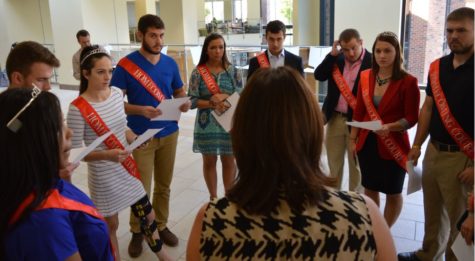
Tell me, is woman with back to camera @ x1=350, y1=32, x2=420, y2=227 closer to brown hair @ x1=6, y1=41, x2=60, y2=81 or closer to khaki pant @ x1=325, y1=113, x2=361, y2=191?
khaki pant @ x1=325, y1=113, x2=361, y2=191

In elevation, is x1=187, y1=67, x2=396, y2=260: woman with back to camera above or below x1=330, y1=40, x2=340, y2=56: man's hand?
below

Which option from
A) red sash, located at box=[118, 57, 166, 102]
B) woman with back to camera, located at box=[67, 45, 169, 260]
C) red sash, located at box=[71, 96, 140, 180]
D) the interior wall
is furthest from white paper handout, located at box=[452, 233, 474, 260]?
the interior wall

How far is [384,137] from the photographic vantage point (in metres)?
2.50

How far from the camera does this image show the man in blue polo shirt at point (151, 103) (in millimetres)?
2623

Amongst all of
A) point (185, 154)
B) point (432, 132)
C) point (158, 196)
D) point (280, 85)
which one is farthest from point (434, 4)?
point (280, 85)

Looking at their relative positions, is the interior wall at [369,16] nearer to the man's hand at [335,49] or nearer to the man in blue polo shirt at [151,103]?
the man's hand at [335,49]

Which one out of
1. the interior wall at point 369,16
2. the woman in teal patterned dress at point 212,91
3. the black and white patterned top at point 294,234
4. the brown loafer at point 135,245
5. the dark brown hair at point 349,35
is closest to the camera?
the black and white patterned top at point 294,234

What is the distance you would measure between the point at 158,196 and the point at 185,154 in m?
2.24

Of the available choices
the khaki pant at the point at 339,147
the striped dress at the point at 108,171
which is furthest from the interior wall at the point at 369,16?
the striped dress at the point at 108,171

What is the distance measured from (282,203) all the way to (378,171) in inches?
72.9

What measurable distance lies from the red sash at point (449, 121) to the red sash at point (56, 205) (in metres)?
1.82

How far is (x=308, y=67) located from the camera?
6.91m

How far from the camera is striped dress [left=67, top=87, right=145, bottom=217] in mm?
2084

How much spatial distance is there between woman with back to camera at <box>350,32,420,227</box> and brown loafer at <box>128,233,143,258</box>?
1.61 meters
